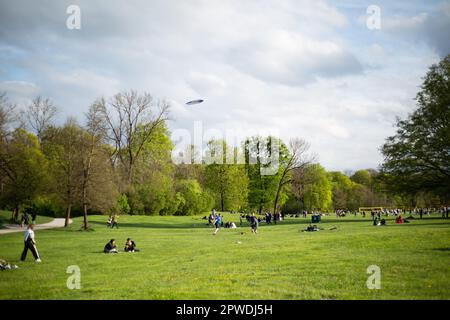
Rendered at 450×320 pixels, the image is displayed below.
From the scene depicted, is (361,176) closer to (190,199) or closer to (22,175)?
(190,199)

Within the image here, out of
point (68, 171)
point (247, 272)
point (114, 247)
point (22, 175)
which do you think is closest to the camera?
point (247, 272)

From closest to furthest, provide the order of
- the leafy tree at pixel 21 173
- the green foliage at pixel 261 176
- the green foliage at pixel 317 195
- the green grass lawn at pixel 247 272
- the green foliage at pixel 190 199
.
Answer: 1. the green grass lawn at pixel 247 272
2. the leafy tree at pixel 21 173
3. the green foliage at pixel 261 176
4. the green foliage at pixel 190 199
5. the green foliage at pixel 317 195

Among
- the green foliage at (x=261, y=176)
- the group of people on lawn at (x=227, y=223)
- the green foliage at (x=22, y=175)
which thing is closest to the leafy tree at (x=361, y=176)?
the green foliage at (x=261, y=176)

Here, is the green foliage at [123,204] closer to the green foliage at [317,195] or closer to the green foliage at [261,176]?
the green foliage at [261,176]

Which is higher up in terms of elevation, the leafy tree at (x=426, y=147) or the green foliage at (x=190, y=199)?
the leafy tree at (x=426, y=147)

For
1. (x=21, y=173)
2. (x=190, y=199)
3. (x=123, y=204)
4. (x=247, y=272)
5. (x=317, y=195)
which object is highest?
(x=21, y=173)

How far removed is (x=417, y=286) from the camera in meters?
11.9

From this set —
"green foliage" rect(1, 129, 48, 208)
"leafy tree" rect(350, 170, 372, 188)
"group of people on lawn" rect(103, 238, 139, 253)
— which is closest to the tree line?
"green foliage" rect(1, 129, 48, 208)

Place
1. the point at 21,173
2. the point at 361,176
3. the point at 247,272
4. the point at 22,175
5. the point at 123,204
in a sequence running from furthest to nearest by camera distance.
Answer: the point at 361,176, the point at 123,204, the point at 21,173, the point at 22,175, the point at 247,272

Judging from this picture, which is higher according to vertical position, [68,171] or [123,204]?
[68,171]

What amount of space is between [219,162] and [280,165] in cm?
1522

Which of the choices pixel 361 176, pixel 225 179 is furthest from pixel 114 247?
pixel 361 176

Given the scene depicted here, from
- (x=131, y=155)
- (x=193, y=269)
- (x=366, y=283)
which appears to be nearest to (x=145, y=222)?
(x=131, y=155)

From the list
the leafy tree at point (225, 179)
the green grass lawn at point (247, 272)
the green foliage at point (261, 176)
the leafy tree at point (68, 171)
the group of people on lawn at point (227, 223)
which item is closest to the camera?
the green grass lawn at point (247, 272)
